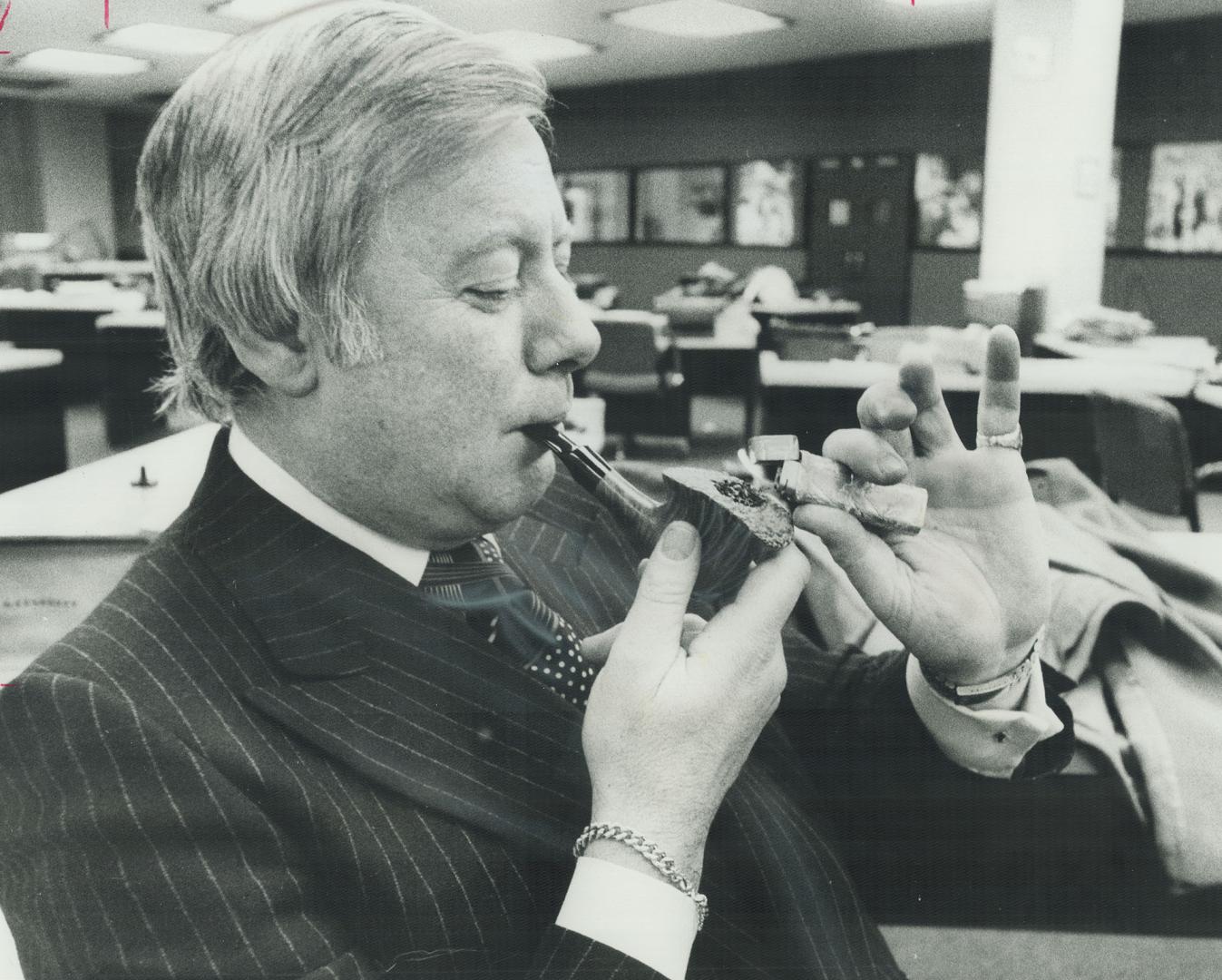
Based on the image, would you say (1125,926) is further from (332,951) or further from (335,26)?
(335,26)

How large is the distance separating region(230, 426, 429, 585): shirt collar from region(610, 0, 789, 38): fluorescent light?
0.98 metres

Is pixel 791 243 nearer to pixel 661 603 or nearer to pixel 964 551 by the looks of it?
pixel 964 551

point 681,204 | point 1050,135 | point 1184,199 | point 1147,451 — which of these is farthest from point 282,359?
point 681,204

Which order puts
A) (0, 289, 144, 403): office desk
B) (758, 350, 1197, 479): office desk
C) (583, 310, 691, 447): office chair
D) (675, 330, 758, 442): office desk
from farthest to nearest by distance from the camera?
1. (675, 330, 758, 442): office desk
2. (0, 289, 144, 403): office desk
3. (583, 310, 691, 447): office chair
4. (758, 350, 1197, 479): office desk

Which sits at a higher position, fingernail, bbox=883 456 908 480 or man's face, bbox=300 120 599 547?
man's face, bbox=300 120 599 547

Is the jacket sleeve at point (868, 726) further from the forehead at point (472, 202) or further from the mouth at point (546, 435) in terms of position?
the forehead at point (472, 202)

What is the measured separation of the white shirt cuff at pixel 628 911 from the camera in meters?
0.69

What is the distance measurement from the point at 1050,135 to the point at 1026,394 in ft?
3.29

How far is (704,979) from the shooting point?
88 centimetres

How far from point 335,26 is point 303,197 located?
129 mm

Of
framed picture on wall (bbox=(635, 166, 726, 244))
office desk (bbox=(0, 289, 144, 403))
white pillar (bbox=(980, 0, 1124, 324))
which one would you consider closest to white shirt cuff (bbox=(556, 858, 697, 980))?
white pillar (bbox=(980, 0, 1124, 324))

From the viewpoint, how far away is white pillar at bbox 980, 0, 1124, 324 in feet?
5.63

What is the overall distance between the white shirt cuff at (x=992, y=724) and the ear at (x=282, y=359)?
68cm

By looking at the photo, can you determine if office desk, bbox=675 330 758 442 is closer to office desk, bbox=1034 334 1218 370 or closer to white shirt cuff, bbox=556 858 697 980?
office desk, bbox=1034 334 1218 370
